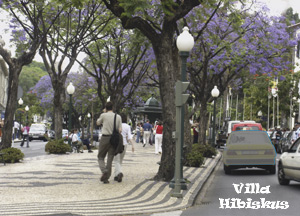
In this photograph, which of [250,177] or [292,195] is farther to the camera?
[250,177]

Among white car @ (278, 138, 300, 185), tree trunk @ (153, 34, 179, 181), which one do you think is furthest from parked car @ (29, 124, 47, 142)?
white car @ (278, 138, 300, 185)

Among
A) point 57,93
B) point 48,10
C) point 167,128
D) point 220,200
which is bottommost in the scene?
point 220,200

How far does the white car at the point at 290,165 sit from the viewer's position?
13.8 meters

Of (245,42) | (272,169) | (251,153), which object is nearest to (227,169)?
(251,153)

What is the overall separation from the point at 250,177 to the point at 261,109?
2375 inches

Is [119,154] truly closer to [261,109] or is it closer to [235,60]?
[235,60]

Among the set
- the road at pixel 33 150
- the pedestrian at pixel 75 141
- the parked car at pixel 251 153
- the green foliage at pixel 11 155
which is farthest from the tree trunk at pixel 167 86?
the pedestrian at pixel 75 141

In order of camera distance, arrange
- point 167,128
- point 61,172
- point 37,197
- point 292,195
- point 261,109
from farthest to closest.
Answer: point 261,109
point 61,172
point 167,128
point 292,195
point 37,197

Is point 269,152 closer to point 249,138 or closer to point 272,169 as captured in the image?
point 272,169

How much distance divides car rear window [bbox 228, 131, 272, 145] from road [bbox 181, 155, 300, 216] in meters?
1.07

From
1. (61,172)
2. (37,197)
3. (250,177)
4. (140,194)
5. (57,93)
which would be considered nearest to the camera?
(37,197)

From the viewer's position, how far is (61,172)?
1703cm

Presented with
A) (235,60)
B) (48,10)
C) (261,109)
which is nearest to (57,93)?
(48,10)

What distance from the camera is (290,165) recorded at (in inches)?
559
